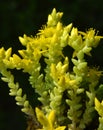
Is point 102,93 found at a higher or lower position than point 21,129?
lower

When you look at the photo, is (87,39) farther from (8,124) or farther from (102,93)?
(8,124)

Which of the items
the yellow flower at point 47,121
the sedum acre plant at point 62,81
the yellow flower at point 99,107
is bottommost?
the yellow flower at point 47,121

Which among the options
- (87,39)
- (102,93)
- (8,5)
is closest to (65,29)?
(87,39)

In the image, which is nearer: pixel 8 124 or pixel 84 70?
pixel 84 70

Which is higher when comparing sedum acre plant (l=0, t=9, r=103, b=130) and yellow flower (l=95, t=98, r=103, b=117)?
sedum acre plant (l=0, t=9, r=103, b=130)

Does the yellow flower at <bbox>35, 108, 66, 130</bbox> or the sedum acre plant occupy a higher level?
the sedum acre plant

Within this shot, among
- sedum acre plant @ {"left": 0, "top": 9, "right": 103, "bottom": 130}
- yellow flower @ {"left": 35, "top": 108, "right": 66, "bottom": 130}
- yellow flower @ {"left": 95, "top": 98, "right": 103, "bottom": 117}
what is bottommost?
yellow flower @ {"left": 35, "top": 108, "right": 66, "bottom": 130}

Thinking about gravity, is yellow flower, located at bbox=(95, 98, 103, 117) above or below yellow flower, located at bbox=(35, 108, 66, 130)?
above

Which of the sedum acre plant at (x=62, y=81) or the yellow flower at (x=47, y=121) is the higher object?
the sedum acre plant at (x=62, y=81)
